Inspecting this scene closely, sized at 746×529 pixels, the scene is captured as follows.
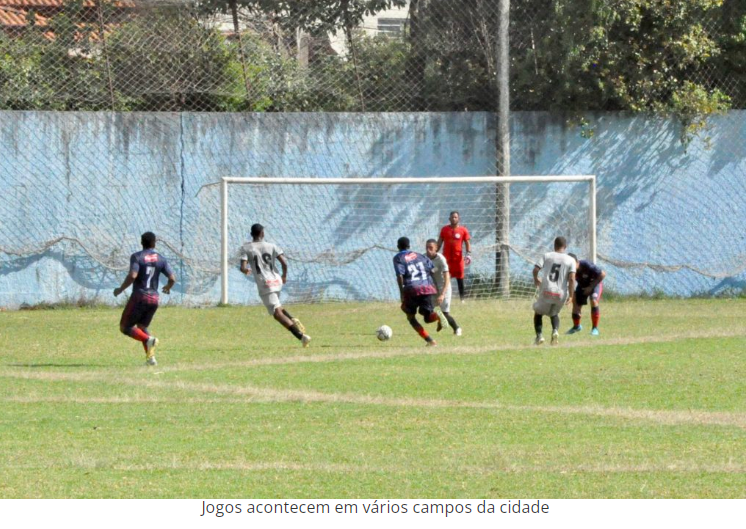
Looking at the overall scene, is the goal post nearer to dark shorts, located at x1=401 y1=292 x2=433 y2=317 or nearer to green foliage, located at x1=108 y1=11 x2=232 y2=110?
green foliage, located at x1=108 y1=11 x2=232 y2=110

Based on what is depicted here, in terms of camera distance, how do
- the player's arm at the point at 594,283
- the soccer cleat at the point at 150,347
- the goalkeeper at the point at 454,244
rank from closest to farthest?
1. the soccer cleat at the point at 150,347
2. the player's arm at the point at 594,283
3. the goalkeeper at the point at 454,244

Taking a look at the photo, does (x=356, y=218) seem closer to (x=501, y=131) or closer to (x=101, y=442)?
(x=501, y=131)

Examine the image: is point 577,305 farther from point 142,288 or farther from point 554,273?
point 142,288

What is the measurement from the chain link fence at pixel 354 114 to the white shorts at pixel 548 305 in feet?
24.5

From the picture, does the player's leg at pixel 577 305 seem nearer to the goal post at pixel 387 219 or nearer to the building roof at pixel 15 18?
the goal post at pixel 387 219

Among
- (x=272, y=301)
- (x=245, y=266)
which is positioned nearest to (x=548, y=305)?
(x=272, y=301)

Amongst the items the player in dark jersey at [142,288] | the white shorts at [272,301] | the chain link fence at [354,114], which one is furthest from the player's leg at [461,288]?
the player in dark jersey at [142,288]

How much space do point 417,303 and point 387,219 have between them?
713cm

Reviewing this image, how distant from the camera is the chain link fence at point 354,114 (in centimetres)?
2320

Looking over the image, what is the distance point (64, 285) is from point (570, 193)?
9.83m

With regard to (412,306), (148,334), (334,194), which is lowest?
(148,334)

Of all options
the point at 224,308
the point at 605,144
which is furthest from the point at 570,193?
the point at 224,308

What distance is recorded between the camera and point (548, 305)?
16625 millimetres

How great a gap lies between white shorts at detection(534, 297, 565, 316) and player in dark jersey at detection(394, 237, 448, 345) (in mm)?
1493
